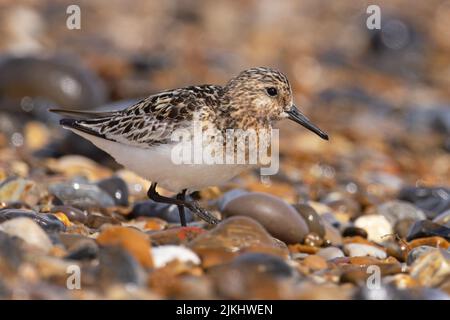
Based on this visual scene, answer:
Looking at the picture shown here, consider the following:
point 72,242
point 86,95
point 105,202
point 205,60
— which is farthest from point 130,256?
point 205,60

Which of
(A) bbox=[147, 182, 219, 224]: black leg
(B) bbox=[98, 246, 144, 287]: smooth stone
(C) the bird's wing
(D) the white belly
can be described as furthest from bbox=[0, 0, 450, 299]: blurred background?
(C) the bird's wing

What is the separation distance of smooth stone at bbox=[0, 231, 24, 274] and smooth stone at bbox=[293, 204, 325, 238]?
2898 mm

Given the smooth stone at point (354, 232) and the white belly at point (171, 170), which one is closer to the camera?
the white belly at point (171, 170)

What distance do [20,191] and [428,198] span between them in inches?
168

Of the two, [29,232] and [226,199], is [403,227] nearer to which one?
[226,199]

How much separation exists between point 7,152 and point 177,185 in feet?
13.8

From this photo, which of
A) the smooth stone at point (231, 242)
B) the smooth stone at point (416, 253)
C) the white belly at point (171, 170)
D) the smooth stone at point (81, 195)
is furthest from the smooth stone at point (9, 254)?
the smooth stone at point (416, 253)

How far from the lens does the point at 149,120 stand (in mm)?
6777

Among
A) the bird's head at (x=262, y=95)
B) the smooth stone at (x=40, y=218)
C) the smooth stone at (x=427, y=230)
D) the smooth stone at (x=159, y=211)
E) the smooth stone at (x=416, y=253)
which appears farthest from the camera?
the smooth stone at (x=159, y=211)

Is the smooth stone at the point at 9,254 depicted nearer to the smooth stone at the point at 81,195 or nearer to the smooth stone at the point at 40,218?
the smooth stone at the point at 40,218

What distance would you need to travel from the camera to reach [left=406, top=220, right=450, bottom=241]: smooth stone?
7.15m

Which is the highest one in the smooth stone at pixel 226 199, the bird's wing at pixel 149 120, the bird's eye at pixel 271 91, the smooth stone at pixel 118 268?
the bird's eye at pixel 271 91

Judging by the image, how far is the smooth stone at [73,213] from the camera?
6727 mm

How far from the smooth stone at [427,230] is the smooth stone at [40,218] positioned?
297 centimetres
